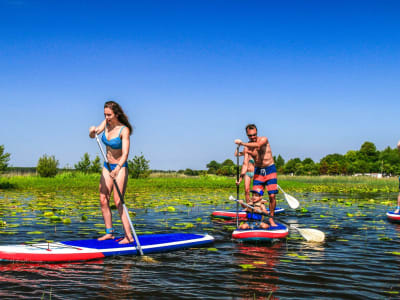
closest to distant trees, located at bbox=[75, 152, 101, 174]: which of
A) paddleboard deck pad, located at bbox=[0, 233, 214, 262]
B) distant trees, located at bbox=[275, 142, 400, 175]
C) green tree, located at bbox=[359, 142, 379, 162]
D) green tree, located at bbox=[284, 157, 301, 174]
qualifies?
paddleboard deck pad, located at bbox=[0, 233, 214, 262]

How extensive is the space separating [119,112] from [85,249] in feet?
7.96

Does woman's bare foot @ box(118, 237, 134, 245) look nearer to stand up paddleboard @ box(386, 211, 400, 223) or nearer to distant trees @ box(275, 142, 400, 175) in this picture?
stand up paddleboard @ box(386, 211, 400, 223)

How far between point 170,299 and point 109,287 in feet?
2.97

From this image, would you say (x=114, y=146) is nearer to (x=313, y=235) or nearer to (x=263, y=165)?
(x=263, y=165)

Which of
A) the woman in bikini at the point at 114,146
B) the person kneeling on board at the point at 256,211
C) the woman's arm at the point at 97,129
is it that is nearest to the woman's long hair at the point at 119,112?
the woman in bikini at the point at 114,146

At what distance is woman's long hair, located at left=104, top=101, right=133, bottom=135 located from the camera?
712cm

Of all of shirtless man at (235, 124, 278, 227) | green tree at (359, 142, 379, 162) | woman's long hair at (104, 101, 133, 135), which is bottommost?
shirtless man at (235, 124, 278, 227)

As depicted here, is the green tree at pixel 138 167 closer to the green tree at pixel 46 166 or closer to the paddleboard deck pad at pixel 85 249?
the green tree at pixel 46 166

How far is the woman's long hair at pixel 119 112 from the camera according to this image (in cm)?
712

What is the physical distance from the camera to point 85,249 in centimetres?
661

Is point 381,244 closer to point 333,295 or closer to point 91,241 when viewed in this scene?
point 333,295

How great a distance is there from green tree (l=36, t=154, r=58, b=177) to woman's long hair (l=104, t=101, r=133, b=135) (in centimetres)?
3573

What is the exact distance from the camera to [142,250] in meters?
7.05

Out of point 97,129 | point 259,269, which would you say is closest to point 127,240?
point 97,129
